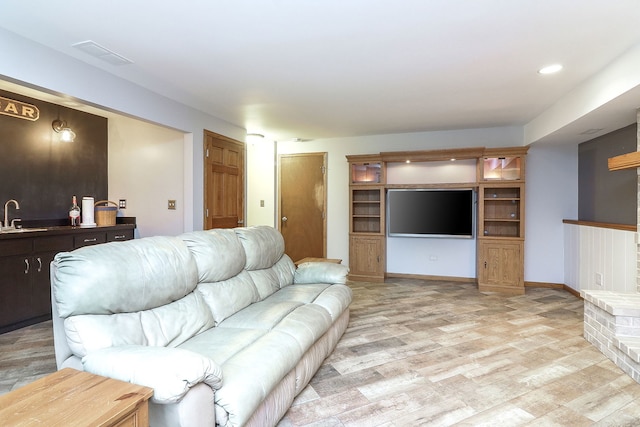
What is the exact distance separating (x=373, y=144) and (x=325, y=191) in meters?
1.16

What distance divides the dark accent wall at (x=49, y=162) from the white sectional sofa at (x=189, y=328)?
2.89 meters

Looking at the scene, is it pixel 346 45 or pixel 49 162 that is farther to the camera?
pixel 49 162

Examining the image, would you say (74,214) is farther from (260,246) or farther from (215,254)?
(215,254)

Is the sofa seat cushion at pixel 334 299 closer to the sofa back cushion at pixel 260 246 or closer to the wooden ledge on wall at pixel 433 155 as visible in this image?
the sofa back cushion at pixel 260 246

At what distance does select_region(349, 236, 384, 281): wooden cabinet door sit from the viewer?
543 centimetres

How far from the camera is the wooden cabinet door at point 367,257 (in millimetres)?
5430

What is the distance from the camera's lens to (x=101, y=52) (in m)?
2.62

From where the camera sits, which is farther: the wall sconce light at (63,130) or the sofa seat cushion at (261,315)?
the wall sconce light at (63,130)

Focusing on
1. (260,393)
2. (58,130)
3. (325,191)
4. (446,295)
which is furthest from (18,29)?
(446,295)

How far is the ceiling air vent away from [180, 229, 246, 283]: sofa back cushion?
1.56 metres

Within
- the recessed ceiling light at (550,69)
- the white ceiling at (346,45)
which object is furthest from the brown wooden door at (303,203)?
the recessed ceiling light at (550,69)

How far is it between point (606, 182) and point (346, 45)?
392cm

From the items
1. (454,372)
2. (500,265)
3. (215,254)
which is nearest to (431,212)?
(500,265)

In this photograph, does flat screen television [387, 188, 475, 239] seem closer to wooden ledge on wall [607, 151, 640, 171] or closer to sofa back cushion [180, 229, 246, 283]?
wooden ledge on wall [607, 151, 640, 171]
